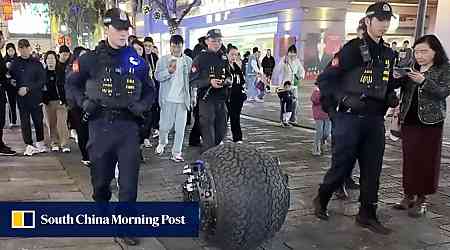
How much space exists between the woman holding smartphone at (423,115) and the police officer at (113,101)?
98.1 inches

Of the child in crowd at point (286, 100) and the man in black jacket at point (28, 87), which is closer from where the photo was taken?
the man in black jacket at point (28, 87)

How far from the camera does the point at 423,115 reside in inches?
198

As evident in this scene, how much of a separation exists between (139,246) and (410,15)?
2523 centimetres

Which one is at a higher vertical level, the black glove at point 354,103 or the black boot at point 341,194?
the black glove at point 354,103

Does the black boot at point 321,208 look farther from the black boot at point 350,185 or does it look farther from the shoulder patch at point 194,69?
the shoulder patch at point 194,69

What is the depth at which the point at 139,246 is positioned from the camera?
4.17 m

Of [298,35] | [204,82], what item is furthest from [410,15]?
[204,82]

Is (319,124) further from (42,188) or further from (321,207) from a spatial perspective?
(42,188)

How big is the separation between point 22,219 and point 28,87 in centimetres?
455

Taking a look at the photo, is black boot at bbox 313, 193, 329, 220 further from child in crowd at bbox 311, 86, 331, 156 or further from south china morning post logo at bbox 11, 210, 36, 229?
child in crowd at bbox 311, 86, 331, 156

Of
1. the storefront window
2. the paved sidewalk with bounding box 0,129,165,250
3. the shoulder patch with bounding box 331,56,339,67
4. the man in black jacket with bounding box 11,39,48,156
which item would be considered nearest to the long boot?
the shoulder patch with bounding box 331,56,339,67

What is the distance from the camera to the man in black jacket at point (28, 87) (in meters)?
7.93

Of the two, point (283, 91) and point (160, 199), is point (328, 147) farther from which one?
point (160, 199)

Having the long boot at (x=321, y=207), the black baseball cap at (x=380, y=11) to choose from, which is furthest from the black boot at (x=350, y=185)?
the black baseball cap at (x=380, y=11)
